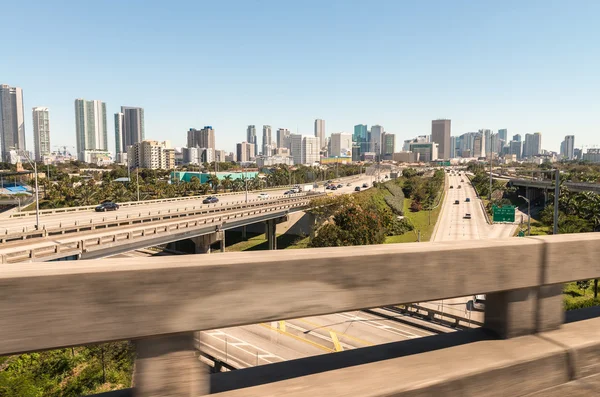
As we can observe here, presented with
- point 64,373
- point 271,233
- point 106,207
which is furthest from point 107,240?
point 271,233

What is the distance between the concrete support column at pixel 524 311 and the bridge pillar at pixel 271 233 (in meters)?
49.7

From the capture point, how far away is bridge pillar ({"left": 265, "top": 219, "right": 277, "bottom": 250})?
52719mm

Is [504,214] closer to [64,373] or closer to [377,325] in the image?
[377,325]

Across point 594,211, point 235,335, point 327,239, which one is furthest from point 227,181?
point 235,335

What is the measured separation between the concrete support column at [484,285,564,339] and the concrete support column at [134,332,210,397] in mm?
2064

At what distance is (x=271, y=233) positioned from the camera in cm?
5300

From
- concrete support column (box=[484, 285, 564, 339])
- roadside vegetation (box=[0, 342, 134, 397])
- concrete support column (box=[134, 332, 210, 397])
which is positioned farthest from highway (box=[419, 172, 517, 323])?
concrete support column (box=[134, 332, 210, 397])

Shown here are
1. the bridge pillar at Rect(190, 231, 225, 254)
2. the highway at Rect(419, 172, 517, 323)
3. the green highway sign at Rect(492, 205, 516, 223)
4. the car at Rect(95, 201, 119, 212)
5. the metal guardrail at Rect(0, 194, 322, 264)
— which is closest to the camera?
the metal guardrail at Rect(0, 194, 322, 264)

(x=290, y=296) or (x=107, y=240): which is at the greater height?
(x=290, y=296)

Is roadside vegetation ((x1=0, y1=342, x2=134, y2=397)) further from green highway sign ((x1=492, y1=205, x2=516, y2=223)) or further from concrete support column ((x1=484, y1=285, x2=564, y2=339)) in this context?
green highway sign ((x1=492, y1=205, x2=516, y2=223))

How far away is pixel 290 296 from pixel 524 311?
1791 millimetres

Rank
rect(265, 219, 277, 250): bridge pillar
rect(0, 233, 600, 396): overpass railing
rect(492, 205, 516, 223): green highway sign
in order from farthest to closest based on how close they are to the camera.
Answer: rect(265, 219, 277, 250): bridge pillar < rect(492, 205, 516, 223): green highway sign < rect(0, 233, 600, 396): overpass railing

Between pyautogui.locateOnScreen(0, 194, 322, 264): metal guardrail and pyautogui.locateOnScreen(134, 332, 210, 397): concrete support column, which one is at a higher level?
pyautogui.locateOnScreen(134, 332, 210, 397): concrete support column

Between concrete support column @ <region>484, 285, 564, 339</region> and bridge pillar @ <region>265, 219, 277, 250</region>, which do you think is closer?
concrete support column @ <region>484, 285, 564, 339</region>
